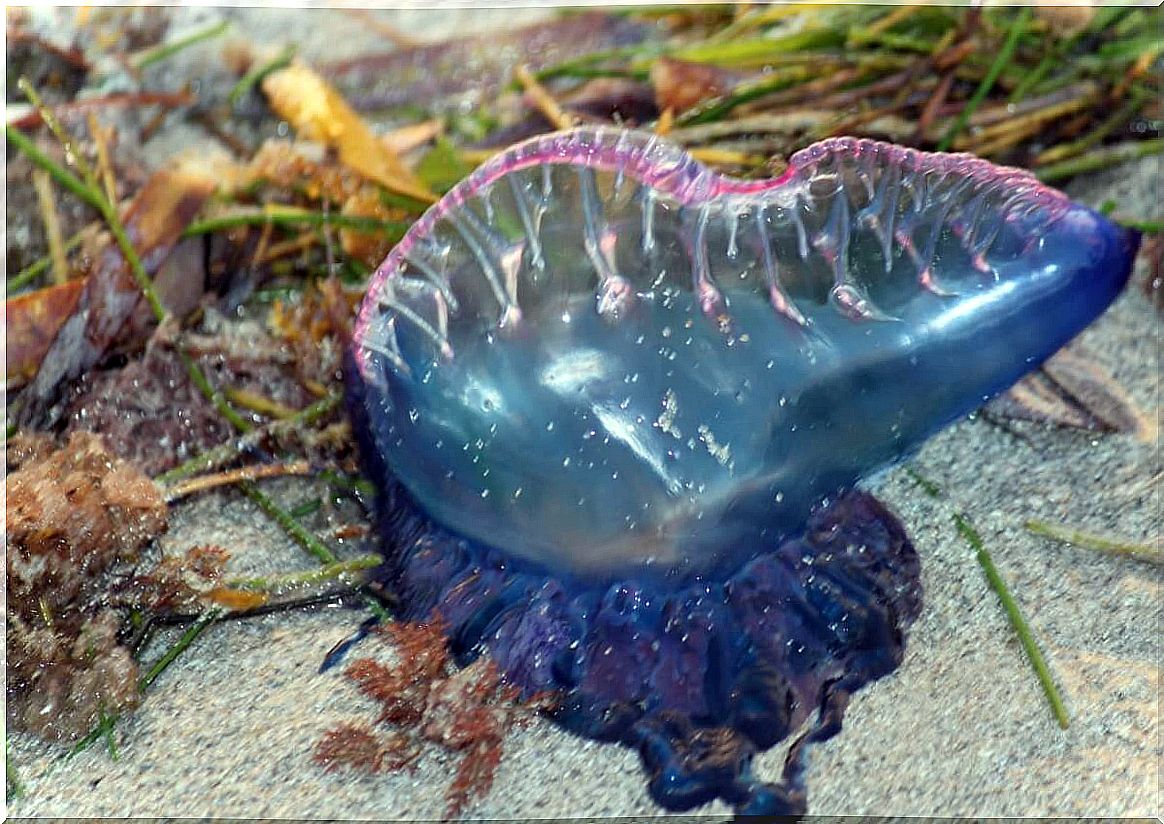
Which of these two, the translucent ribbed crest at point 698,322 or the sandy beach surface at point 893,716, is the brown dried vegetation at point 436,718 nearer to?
the sandy beach surface at point 893,716

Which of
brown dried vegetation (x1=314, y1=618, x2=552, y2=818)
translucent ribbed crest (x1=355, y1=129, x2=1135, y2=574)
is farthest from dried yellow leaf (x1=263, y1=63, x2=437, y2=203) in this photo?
brown dried vegetation (x1=314, y1=618, x2=552, y2=818)

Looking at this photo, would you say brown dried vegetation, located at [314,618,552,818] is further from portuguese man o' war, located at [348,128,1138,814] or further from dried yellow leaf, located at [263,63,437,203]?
A: dried yellow leaf, located at [263,63,437,203]

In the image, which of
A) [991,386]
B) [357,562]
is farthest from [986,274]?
[357,562]

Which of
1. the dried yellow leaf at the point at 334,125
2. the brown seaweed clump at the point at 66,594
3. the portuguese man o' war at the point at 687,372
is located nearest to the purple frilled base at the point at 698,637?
the portuguese man o' war at the point at 687,372

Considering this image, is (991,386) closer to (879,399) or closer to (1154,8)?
(879,399)

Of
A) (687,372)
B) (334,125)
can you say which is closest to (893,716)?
(687,372)

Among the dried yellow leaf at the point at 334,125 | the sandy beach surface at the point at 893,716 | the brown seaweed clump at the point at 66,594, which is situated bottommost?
the sandy beach surface at the point at 893,716
